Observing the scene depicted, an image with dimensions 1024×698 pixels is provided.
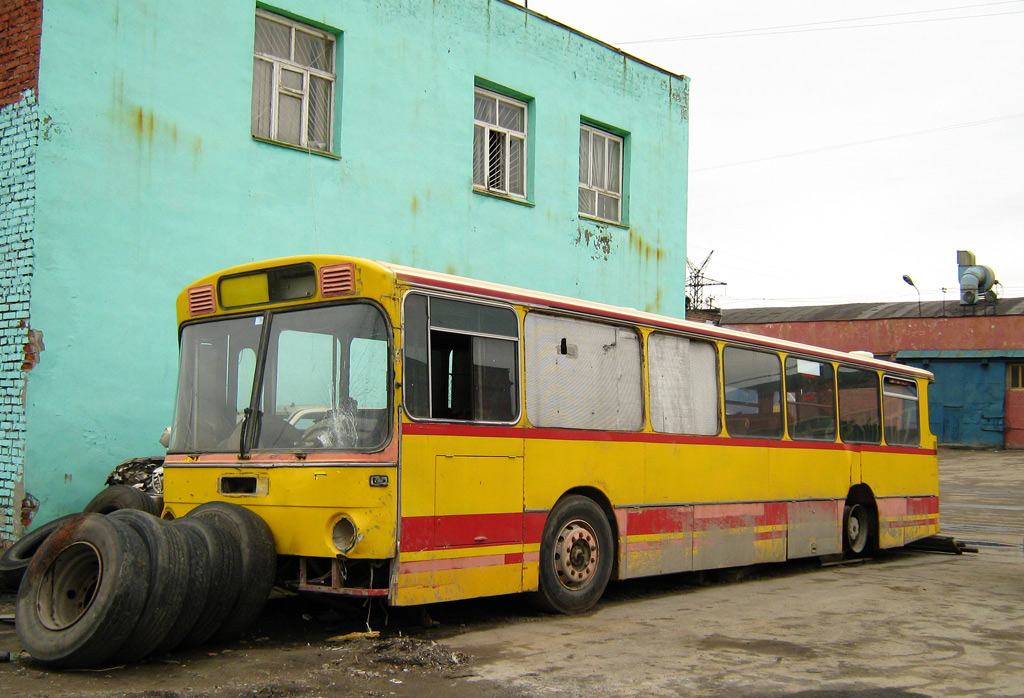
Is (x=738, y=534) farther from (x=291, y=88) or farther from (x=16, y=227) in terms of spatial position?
(x=16, y=227)

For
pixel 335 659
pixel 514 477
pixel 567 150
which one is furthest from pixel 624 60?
pixel 335 659

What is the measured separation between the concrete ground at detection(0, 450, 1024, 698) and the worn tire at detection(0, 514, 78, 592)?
1.13 m

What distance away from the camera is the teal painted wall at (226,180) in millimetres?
10289

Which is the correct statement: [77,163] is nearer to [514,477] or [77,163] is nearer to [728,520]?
[514,477]

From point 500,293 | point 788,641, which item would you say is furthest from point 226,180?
point 788,641

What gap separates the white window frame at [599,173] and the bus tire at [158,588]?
37.6 ft

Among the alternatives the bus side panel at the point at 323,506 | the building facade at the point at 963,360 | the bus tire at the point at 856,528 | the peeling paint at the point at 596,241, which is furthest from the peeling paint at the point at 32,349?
the building facade at the point at 963,360

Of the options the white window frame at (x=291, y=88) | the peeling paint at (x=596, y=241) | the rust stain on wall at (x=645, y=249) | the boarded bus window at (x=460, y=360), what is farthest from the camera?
the rust stain on wall at (x=645, y=249)

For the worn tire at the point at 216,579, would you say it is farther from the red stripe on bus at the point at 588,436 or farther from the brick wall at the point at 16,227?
the brick wall at the point at 16,227

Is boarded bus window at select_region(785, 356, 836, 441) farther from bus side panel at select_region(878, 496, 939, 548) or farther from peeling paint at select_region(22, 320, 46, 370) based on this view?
peeling paint at select_region(22, 320, 46, 370)

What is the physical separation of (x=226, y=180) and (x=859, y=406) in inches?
334

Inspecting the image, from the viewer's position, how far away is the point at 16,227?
402 inches

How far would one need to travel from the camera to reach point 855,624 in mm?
8281

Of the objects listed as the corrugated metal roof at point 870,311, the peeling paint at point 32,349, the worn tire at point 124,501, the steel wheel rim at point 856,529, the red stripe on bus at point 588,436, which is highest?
the corrugated metal roof at point 870,311
